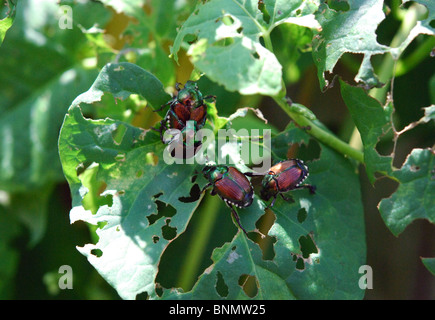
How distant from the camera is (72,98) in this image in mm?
2963

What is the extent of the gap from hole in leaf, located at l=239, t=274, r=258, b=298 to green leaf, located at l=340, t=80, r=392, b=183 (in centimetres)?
72

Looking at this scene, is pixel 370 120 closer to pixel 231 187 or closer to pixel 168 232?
pixel 231 187

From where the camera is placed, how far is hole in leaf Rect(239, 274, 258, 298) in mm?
2051

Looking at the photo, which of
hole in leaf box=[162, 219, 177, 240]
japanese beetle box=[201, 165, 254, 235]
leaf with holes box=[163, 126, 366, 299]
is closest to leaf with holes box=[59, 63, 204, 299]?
hole in leaf box=[162, 219, 177, 240]

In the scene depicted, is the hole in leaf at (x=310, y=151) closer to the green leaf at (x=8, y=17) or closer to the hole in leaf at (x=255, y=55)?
the hole in leaf at (x=255, y=55)

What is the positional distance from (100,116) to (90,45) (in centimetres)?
57

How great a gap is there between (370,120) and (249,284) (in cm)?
94

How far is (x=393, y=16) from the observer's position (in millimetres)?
2998

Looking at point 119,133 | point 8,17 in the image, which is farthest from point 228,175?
point 8,17

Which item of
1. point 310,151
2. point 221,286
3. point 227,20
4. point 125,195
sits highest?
point 227,20

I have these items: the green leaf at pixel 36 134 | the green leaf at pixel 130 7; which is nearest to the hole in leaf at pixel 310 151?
the green leaf at pixel 130 7

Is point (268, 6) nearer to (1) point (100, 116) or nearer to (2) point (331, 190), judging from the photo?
(2) point (331, 190)

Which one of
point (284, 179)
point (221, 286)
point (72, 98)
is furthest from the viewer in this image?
point (72, 98)
